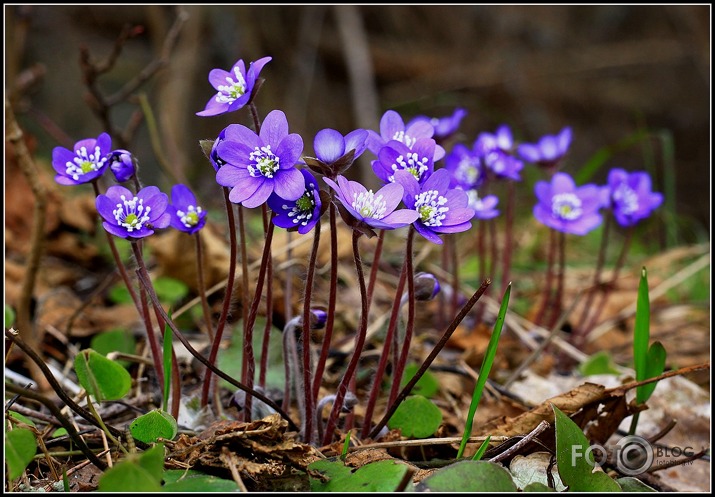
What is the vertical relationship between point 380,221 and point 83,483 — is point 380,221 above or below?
Answer: above

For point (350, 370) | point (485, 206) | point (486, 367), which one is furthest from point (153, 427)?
point (485, 206)

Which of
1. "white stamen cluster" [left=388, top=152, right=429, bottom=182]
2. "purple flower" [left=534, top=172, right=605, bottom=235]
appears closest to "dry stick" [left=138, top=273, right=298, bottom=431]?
"white stamen cluster" [left=388, top=152, right=429, bottom=182]

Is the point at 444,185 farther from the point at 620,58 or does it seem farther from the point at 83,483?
the point at 620,58

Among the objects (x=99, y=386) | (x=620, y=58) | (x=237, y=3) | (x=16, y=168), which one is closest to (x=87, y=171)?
(x=99, y=386)

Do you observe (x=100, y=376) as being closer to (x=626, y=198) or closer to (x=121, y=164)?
(x=121, y=164)

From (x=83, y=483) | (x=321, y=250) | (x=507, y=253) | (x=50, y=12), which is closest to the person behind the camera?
(x=83, y=483)

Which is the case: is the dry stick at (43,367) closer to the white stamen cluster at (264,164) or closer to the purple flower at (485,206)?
the white stamen cluster at (264,164)
